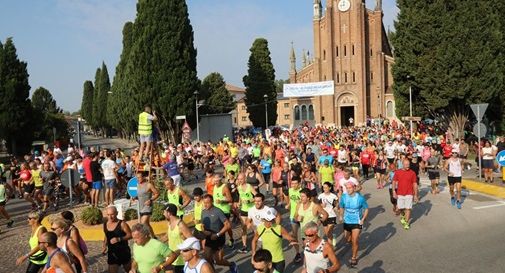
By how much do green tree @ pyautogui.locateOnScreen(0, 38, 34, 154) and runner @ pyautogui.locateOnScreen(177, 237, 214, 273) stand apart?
41.3 meters

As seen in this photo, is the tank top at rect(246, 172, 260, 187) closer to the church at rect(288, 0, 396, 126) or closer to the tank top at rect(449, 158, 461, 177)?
the tank top at rect(449, 158, 461, 177)

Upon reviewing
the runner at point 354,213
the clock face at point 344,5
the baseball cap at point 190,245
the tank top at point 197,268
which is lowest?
the runner at point 354,213

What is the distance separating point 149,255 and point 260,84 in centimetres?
5845

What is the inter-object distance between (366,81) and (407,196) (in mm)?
60390

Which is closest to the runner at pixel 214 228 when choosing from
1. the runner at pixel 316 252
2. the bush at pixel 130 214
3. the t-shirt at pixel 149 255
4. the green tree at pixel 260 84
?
the t-shirt at pixel 149 255

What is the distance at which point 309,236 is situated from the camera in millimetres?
5703

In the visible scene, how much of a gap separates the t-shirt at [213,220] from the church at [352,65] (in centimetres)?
6163

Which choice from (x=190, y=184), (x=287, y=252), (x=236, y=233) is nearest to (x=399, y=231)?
(x=287, y=252)

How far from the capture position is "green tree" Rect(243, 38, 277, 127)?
2475 inches

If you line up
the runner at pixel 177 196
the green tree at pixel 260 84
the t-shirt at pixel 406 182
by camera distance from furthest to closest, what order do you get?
the green tree at pixel 260 84
the t-shirt at pixel 406 182
the runner at pixel 177 196

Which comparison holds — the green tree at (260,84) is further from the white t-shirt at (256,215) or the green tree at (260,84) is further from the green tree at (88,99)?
the green tree at (88,99)

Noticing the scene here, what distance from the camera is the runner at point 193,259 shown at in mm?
4812

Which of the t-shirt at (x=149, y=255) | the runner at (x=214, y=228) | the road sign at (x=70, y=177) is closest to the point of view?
the t-shirt at (x=149, y=255)

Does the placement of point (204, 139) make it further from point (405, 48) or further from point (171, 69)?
point (405, 48)
